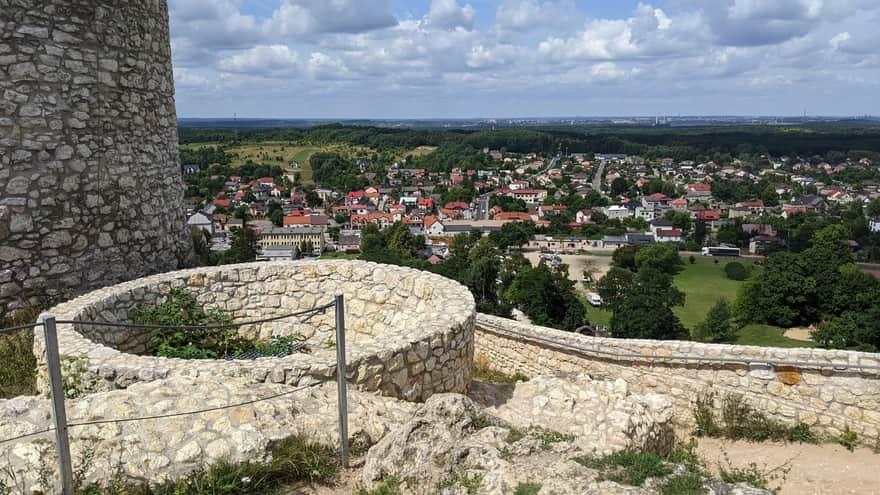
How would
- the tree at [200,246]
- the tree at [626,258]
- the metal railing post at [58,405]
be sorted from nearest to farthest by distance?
the metal railing post at [58,405] < the tree at [200,246] < the tree at [626,258]

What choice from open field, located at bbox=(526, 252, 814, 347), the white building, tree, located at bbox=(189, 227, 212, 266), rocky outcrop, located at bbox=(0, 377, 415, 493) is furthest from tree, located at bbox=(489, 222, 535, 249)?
rocky outcrop, located at bbox=(0, 377, 415, 493)

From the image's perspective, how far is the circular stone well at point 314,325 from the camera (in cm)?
453

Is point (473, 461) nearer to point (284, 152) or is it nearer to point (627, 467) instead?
point (627, 467)

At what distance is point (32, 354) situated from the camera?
5.43m

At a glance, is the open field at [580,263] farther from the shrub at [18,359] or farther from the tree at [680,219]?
the shrub at [18,359]

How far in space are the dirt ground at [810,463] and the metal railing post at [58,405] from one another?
5349 mm

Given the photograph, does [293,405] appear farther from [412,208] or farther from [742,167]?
[742,167]

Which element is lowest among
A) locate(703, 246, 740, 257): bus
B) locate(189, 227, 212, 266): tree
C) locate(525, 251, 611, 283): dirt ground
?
locate(525, 251, 611, 283): dirt ground

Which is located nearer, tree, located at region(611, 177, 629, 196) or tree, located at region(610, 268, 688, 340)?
tree, located at region(610, 268, 688, 340)

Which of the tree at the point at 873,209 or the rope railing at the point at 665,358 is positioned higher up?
the rope railing at the point at 665,358

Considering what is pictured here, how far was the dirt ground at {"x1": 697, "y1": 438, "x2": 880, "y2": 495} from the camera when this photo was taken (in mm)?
5371

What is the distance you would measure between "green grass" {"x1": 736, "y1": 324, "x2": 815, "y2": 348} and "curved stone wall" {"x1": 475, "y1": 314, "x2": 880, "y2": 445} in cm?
3523

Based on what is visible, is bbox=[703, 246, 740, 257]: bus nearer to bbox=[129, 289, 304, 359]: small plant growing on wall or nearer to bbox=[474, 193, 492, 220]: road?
bbox=[474, 193, 492, 220]: road

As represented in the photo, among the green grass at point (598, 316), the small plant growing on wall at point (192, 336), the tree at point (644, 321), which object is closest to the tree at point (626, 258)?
the green grass at point (598, 316)
